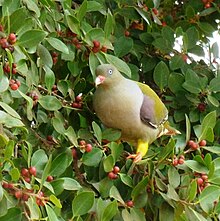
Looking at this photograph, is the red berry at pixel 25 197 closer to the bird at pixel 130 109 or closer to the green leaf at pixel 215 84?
the bird at pixel 130 109

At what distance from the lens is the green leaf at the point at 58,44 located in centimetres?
122

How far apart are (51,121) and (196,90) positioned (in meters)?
0.49

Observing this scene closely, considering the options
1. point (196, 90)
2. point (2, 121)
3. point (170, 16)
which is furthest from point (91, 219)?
point (170, 16)

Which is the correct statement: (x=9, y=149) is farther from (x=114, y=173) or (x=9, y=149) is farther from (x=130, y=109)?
(x=130, y=109)

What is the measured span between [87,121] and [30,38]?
0.37m

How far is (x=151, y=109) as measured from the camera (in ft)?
5.12

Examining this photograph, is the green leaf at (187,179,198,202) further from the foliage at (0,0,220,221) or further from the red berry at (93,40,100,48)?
the red berry at (93,40,100,48)

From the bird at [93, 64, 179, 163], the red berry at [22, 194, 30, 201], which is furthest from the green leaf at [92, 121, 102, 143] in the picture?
the red berry at [22, 194, 30, 201]

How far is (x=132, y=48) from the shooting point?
159cm

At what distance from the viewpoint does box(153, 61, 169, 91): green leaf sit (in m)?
1.60

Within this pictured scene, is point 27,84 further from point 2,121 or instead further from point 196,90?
point 196,90

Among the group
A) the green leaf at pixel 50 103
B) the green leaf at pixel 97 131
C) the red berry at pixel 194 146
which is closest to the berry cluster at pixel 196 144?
the red berry at pixel 194 146

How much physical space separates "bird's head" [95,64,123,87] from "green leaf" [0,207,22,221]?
48cm

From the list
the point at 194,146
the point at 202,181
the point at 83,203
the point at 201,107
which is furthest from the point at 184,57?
the point at 83,203
